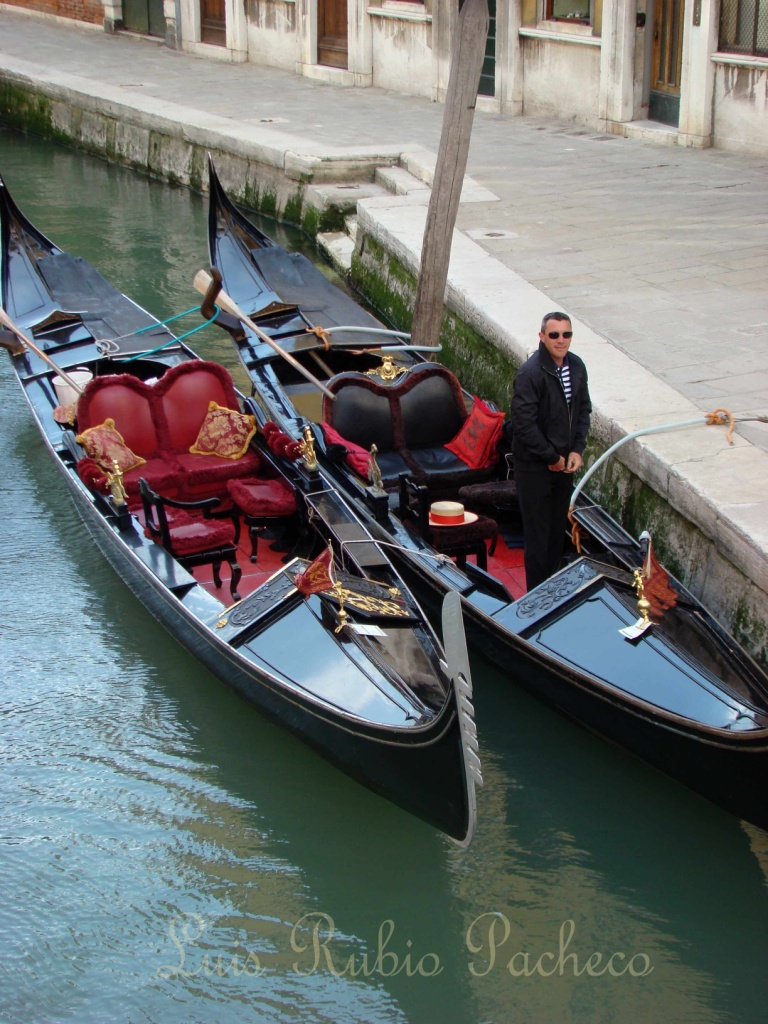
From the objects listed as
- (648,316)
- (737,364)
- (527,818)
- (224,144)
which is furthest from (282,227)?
(527,818)

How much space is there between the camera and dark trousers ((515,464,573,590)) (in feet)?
11.7

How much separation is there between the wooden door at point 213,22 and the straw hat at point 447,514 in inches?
430

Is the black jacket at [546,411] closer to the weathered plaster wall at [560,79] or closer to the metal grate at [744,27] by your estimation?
the metal grate at [744,27]

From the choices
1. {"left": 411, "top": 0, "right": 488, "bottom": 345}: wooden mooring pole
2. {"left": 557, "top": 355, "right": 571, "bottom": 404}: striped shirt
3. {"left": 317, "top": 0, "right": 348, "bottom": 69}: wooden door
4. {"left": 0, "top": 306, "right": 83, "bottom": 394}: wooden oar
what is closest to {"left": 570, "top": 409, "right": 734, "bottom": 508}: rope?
{"left": 557, "top": 355, "right": 571, "bottom": 404}: striped shirt

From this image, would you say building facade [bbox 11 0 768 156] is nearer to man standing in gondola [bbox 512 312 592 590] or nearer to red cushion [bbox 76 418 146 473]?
man standing in gondola [bbox 512 312 592 590]

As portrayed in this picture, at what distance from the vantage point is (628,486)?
418cm

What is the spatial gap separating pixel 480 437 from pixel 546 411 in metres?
0.82

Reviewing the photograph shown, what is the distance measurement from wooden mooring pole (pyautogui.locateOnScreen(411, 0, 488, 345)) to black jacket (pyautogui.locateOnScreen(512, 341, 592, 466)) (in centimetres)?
188

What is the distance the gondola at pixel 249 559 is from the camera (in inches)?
116

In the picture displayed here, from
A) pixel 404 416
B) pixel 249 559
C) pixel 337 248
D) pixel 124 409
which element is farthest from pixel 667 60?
pixel 249 559

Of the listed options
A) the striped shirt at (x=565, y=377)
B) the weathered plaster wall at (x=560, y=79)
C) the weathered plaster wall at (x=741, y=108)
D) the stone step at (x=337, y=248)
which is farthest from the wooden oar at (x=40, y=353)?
the weathered plaster wall at (x=560, y=79)

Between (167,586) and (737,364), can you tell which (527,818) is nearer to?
(167,586)

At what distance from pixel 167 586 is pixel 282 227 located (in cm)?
593

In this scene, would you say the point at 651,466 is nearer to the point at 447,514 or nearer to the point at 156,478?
the point at 447,514
